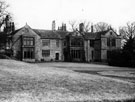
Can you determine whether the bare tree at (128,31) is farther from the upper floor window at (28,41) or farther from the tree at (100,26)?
the upper floor window at (28,41)

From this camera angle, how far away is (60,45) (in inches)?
1980

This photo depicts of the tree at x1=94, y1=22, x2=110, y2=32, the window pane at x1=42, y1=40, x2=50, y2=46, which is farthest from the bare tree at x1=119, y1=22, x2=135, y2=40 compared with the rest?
the window pane at x1=42, y1=40, x2=50, y2=46

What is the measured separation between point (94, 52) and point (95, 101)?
46834mm

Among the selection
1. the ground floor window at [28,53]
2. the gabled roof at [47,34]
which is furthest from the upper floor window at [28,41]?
the gabled roof at [47,34]

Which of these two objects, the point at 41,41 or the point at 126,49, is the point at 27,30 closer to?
the point at 41,41

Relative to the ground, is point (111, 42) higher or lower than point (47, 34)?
lower

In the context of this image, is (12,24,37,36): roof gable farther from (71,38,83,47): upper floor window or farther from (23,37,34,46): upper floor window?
(71,38,83,47): upper floor window

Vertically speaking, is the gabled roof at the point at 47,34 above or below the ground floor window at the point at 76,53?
above

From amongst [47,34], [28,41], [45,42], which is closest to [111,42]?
[47,34]

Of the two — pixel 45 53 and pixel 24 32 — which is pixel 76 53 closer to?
pixel 45 53

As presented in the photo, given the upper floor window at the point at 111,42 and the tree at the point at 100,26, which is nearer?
the upper floor window at the point at 111,42

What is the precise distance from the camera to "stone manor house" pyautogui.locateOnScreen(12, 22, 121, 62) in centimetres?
4538

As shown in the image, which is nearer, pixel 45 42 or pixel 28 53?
pixel 28 53

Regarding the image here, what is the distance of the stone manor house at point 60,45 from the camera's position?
45.4 meters
